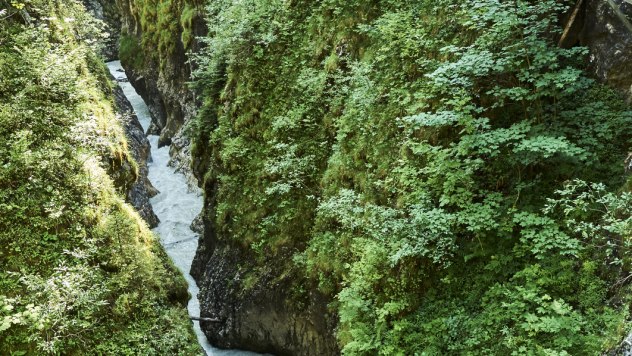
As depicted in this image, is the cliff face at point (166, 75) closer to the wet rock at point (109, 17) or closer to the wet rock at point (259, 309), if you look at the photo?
the wet rock at point (109, 17)

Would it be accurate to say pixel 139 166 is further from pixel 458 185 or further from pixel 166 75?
pixel 458 185

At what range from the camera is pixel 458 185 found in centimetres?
671

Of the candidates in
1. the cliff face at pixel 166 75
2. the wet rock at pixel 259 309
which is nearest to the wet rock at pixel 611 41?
the wet rock at pixel 259 309

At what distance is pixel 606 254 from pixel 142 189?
18.4 m

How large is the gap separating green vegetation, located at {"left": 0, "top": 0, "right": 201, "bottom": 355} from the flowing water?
4.72 metres

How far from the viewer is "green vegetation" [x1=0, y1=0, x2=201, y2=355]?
671 centimetres

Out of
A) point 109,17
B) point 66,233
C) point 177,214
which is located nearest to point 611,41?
point 66,233

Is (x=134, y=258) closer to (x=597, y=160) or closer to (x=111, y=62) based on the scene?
(x=597, y=160)

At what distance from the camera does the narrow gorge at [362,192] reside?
5844mm

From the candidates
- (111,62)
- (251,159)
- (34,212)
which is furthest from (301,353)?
(111,62)

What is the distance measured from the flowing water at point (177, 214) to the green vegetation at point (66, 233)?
4.72 m

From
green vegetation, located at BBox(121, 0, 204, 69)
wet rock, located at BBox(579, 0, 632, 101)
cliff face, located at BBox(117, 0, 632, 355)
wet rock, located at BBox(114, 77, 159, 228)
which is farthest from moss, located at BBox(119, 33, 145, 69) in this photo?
wet rock, located at BBox(579, 0, 632, 101)

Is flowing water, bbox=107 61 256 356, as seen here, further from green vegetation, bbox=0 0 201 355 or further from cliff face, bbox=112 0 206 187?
green vegetation, bbox=0 0 201 355

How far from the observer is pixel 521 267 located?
6.01m
